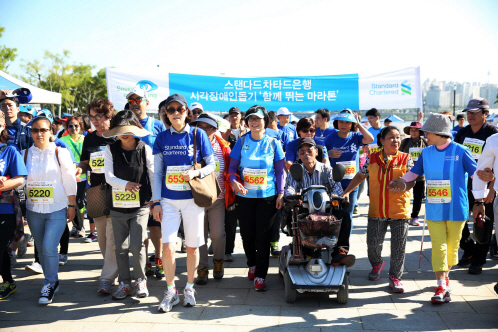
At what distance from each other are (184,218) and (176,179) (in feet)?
1.42

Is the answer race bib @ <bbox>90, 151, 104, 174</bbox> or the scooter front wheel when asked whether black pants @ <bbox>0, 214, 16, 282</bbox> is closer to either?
race bib @ <bbox>90, 151, 104, 174</bbox>

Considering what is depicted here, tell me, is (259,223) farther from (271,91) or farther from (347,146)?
(271,91)

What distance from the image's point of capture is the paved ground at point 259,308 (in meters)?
3.91

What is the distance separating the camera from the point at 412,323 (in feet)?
12.8

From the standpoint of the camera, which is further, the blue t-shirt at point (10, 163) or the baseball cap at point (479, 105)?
the baseball cap at point (479, 105)

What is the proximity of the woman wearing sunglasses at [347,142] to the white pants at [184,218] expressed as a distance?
2.51m

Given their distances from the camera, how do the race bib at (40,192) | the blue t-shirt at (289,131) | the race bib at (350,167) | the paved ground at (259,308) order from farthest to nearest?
the blue t-shirt at (289,131), the race bib at (350,167), the race bib at (40,192), the paved ground at (259,308)

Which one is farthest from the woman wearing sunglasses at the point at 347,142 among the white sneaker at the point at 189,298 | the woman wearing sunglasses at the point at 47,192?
the woman wearing sunglasses at the point at 47,192

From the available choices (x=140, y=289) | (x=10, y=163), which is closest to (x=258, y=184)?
(x=140, y=289)

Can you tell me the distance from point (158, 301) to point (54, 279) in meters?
1.22

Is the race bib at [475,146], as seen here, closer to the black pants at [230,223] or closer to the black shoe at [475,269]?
the black shoe at [475,269]

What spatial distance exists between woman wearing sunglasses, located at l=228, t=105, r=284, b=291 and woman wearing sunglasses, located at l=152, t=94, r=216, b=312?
22.9 inches

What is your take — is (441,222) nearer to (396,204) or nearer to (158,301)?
(396,204)

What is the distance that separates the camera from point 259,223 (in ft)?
16.1
